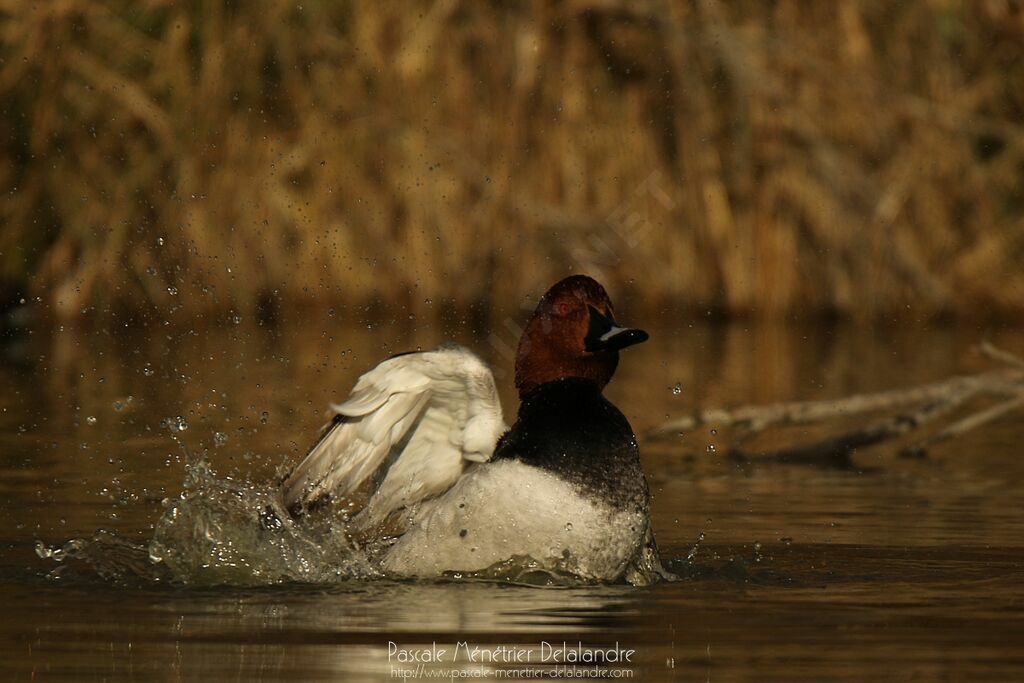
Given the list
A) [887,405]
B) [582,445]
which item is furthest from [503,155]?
[582,445]

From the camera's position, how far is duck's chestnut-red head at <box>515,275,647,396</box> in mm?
5648

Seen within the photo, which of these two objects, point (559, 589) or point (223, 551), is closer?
point (559, 589)

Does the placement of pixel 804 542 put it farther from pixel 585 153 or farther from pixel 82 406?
pixel 585 153

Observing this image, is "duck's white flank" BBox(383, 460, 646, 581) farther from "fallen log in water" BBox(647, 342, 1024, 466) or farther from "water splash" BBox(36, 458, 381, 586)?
"fallen log in water" BBox(647, 342, 1024, 466)

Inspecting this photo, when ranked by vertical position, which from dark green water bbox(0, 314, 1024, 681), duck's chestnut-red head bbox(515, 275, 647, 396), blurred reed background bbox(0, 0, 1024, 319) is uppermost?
blurred reed background bbox(0, 0, 1024, 319)

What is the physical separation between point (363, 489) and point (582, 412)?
2.19 m

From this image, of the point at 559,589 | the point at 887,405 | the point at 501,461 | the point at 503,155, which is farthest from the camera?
the point at 503,155

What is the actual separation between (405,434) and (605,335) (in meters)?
0.72

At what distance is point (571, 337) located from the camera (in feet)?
18.6

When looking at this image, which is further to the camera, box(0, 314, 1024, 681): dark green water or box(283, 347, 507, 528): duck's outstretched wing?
box(283, 347, 507, 528): duck's outstretched wing

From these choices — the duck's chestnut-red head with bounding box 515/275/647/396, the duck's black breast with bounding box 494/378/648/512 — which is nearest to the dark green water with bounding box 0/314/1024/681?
the duck's black breast with bounding box 494/378/648/512

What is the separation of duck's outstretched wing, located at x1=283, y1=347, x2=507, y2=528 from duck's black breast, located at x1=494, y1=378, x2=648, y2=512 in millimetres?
237

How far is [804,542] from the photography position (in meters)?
6.18

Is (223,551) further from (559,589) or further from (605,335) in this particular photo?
(605,335)
